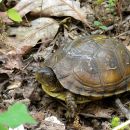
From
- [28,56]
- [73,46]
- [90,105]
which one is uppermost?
[73,46]

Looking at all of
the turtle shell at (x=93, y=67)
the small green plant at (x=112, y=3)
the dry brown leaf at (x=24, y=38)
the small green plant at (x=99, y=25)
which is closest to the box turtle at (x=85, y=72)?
the turtle shell at (x=93, y=67)

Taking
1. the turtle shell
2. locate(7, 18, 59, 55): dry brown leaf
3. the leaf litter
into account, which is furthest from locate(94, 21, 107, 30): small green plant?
the turtle shell

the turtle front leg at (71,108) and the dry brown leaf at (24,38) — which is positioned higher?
the dry brown leaf at (24,38)

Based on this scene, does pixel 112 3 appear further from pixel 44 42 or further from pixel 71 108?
pixel 71 108

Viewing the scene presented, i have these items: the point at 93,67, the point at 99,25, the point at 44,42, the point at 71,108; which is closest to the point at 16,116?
the point at 71,108

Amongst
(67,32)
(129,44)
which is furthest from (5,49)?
(129,44)

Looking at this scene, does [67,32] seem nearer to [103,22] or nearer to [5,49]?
[103,22]

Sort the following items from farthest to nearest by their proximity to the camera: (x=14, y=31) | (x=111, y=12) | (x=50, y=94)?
(x=111, y=12) → (x=14, y=31) → (x=50, y=94)

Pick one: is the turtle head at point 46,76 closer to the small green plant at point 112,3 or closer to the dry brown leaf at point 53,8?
the dry brown leaf at point 53,8
